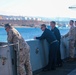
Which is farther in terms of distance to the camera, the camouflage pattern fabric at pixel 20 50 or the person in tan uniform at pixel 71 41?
the person in tan uniform at pixel 71 41

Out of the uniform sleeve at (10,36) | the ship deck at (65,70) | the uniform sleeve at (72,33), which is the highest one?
the uniform sleeve at (10,36)

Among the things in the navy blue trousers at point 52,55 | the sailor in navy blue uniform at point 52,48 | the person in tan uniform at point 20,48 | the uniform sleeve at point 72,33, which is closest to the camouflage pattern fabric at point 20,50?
the person in tan uniform at point 20,48

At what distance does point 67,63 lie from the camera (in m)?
11.0

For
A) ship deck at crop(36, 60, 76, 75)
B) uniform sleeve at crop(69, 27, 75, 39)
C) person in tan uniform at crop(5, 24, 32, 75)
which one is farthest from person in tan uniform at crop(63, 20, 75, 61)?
person in tan uniform at crop(5, 24, 32, 75)

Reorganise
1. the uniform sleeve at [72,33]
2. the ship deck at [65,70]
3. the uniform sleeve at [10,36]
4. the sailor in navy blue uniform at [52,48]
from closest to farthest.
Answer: the uniform sleeve at [10,36], the ship deck at [65,70], the sailor in navy blue uniform at [52,48], the uniform sleeve at [72,33]

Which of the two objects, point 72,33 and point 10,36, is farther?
point 72,33

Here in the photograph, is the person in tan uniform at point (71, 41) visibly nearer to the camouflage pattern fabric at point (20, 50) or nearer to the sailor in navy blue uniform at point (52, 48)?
the sailor in navy blue uniform at point (52, 48)

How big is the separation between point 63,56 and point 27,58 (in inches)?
176

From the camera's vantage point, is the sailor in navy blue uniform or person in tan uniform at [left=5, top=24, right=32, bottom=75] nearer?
person in tan uniform at [left=5, top=24, right=32, bottom=75]

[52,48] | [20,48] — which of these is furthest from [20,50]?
[52,48]

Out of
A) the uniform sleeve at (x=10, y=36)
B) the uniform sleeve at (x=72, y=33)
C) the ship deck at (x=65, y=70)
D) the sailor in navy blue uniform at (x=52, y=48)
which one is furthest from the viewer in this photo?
the uniform sleeve at (x=72, y=33)

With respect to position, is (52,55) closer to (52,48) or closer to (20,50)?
(52,48)

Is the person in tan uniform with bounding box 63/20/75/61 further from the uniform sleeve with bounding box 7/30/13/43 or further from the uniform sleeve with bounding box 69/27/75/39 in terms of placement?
the uniform sleeve with bounding box 7/30/13/43

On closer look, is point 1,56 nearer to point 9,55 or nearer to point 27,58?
point 9,55
